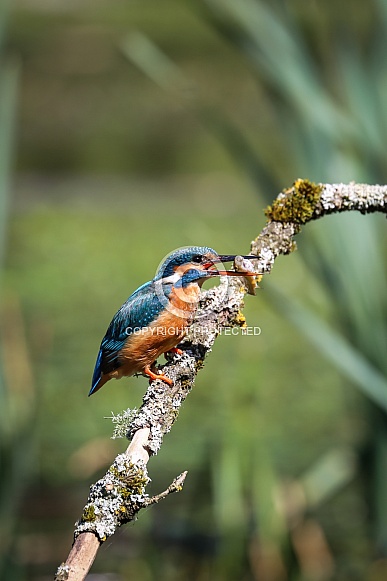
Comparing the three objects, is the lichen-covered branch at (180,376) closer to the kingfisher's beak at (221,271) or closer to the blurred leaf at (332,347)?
the kingfisher's beak at (221,271)

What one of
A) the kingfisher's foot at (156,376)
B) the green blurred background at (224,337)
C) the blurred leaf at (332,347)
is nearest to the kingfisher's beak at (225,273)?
the kingfisher's foot at (156,376)

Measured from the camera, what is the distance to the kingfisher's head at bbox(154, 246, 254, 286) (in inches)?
40.0

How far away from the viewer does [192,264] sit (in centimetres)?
103

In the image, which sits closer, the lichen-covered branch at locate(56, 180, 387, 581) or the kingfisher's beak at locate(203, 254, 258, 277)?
the lichen-covered branch at locate(56, 180, 387, 581)

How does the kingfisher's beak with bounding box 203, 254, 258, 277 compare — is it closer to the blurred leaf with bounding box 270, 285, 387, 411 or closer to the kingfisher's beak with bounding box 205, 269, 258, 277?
the kingfisher's beak with bounding box 205, 269, 258, 277

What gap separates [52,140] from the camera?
889 cm

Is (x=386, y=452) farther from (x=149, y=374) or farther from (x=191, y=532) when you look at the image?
(x=149, y=374)

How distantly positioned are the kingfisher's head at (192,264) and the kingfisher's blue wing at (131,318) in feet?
0.15

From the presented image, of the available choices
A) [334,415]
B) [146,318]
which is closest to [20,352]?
[334,415]

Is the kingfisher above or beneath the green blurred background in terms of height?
beneath

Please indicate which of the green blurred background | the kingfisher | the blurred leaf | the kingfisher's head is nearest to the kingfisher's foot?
the kingfisher

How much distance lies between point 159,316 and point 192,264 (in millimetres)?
95

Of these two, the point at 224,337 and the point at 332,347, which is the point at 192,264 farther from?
the point at 224,337

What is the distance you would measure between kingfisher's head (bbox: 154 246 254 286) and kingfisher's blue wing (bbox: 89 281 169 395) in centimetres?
5
